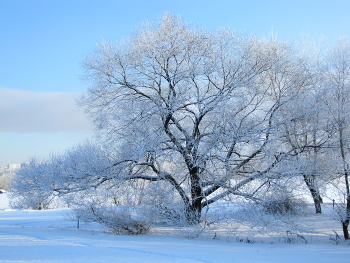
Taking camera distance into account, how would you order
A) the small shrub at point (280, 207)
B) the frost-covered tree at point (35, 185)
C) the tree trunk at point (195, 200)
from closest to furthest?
the small shrub at point (280, 207), the tree trunk at point (195, 200), the frost-covered tree at point (35, 185)

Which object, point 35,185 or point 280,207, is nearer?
point 280,207

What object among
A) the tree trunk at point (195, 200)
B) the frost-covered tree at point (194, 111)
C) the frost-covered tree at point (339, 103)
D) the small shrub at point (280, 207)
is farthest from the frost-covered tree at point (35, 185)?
the frost-covered tree at point (339, 103)

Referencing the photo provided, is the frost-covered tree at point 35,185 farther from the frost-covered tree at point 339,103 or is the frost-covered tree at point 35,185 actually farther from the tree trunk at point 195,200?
the frost-covered tree at point 339,103

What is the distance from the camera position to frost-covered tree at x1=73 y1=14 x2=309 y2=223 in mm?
12523

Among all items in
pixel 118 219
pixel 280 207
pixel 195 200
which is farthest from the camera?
pixel 195 200

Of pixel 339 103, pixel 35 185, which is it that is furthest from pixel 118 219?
pixel 339 103

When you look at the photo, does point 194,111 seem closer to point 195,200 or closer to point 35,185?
point 195,200

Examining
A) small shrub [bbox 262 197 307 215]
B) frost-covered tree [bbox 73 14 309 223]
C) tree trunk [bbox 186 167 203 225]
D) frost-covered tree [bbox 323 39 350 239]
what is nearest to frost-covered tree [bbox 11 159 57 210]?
frost-covered tree [bbox 73 14 309 223]

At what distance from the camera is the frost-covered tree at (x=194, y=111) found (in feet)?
41.1

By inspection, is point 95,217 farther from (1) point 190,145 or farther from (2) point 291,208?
(2) point 291,208

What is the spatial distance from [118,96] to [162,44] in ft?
9.32

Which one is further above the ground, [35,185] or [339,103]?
[339,103]

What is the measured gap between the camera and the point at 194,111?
13617 millimetres

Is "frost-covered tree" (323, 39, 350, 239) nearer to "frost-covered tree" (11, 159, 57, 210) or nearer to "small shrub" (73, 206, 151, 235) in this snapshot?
"small shrub" (73, 206, 151, 235)
